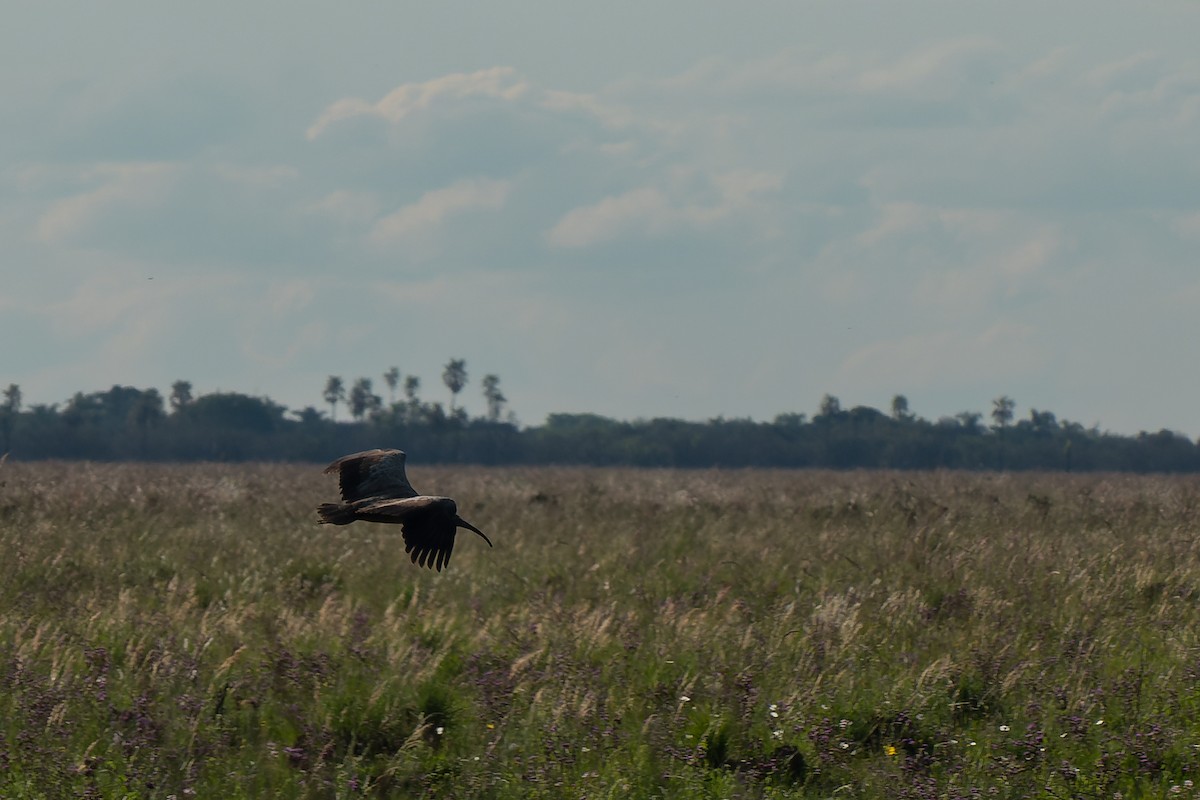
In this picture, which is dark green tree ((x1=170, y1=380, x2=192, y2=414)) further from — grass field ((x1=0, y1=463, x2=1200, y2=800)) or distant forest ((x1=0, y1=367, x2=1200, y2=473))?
grass field ((x1=0, y1=463, x2=1200, y2=800))

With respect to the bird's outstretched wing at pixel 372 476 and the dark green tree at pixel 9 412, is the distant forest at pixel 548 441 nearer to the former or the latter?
the dark green tree at pixel 9 412

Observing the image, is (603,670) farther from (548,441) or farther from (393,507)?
(548,441)

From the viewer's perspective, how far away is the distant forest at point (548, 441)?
219ft

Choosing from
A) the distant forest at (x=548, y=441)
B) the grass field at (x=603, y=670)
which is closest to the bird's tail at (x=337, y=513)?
the grass field at (x=603, y=670)

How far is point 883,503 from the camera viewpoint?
703 inches

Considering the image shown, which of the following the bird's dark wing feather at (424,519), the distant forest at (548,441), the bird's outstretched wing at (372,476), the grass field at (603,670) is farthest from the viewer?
the distant forest at (548,441)

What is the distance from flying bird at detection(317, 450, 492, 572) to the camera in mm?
5535

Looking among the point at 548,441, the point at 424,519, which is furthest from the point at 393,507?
the point at 548,441

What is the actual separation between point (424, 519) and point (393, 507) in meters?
0.26

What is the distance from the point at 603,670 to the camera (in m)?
7.28

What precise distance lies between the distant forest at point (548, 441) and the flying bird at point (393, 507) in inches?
2281

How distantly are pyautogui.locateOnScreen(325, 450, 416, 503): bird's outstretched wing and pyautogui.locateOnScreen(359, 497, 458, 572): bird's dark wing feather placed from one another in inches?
18.0

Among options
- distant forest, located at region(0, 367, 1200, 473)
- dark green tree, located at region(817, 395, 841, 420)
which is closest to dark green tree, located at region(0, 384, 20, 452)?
distant forest, located at region(0, 367, 1200, 473)

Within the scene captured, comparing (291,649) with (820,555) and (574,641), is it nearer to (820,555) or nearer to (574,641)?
(574,641)
